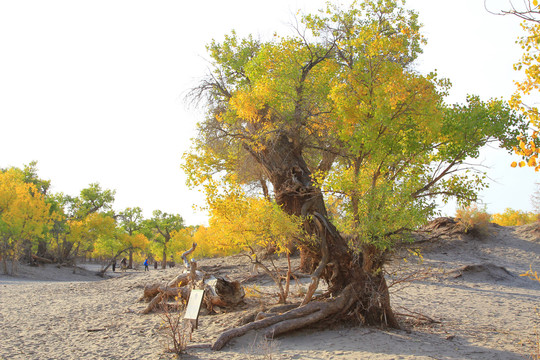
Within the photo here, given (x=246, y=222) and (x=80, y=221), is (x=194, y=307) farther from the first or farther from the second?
(x=80, y=221)

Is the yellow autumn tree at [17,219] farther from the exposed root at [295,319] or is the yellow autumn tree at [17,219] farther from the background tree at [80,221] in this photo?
the exposed root at [295,319]

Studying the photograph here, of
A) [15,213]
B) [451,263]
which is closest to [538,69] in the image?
[451,263]

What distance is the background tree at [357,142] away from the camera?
8.10m

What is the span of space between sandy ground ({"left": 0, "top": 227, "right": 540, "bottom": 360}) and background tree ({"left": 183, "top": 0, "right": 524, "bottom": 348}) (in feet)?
2.41

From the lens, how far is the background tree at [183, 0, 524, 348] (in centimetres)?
810

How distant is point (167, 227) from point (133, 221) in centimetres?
483

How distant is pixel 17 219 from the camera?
28.5 metres

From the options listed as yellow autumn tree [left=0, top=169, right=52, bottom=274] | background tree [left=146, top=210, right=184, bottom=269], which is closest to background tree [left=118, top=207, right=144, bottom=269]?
background tree [left=146, top=210, right=184, bottom=269]

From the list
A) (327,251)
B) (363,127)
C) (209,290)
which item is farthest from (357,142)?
(209,290)

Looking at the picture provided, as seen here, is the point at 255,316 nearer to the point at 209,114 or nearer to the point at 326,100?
the point at 326,100

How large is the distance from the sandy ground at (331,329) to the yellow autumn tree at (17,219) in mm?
13255

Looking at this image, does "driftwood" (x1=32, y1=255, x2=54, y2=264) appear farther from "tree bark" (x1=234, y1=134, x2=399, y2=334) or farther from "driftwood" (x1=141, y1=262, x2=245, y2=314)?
"tree bark" (x1=234, y1=134, x2=399, y2=334)

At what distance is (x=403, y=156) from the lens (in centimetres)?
865

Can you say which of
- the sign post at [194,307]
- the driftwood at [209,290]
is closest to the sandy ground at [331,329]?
the driftwood at [209,290]
